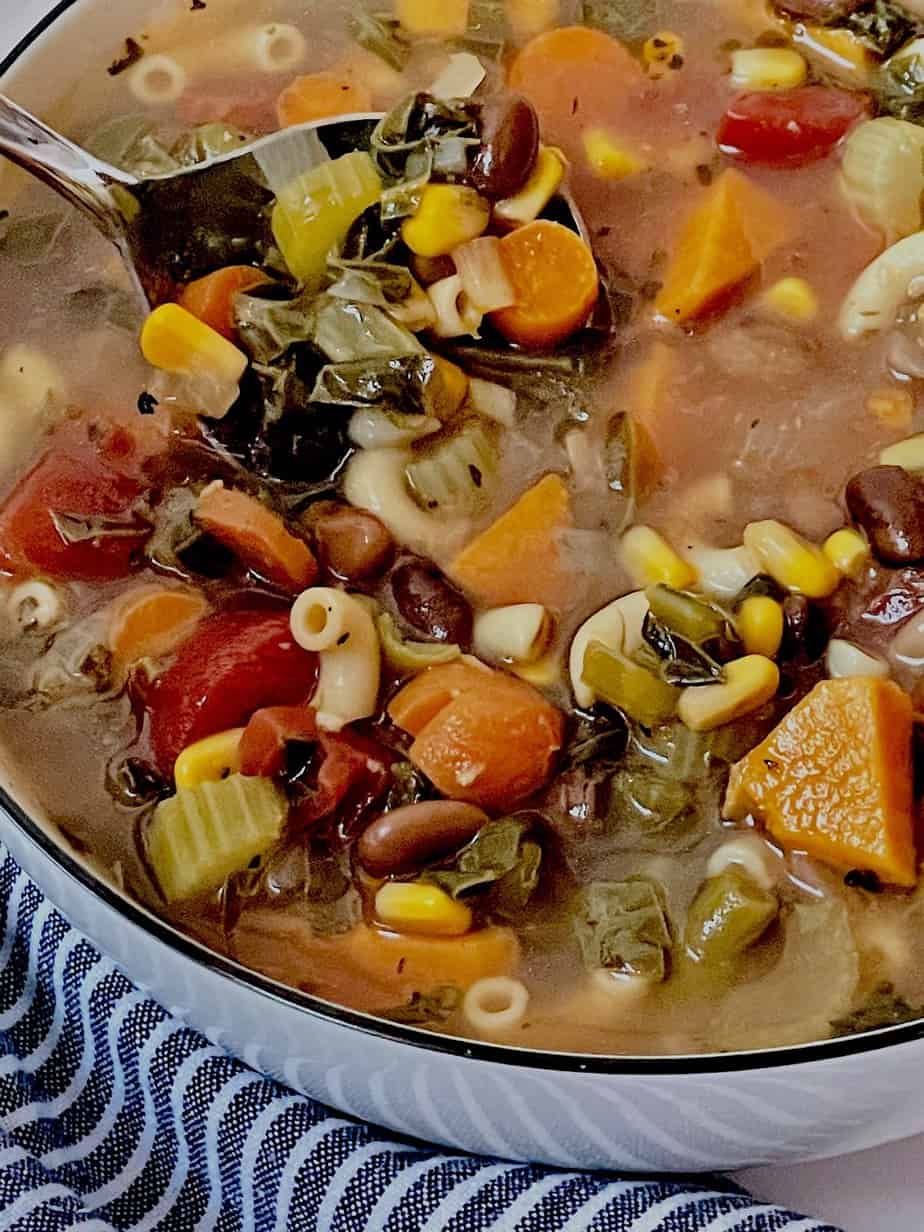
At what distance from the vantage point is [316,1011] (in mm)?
1479

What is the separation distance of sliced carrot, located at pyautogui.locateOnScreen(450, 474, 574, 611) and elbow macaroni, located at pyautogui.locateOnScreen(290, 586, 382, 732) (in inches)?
7.1

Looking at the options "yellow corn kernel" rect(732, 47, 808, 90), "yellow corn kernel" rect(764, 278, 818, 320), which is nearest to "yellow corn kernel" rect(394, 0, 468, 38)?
"yellow corn kernel" rect(732, 47, 808, 90)

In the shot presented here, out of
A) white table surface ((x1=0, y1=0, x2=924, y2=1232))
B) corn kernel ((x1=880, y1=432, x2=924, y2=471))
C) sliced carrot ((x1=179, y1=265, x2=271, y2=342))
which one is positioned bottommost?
white table surface ((x1=0, y1=0, x2=924, y2=1232))

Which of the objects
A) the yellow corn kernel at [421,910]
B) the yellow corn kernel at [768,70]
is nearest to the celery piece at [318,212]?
the yellow corn kernel at [768,70]

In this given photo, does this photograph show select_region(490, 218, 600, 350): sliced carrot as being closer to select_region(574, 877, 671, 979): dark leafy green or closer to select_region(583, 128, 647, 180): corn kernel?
select_region(583, 128, 647, 180): corn kernel

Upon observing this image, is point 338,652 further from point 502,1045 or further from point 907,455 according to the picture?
point 907,455

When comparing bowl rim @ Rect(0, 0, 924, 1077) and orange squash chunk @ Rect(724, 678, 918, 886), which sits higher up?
bowl rim @ Rect(0, 0, 924, 1077)

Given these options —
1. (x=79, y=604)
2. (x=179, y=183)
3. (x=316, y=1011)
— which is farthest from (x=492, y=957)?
(x=179, y=183)

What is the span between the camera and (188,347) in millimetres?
2033

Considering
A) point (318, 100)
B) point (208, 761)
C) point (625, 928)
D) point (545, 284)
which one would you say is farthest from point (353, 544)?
point (318, 100)

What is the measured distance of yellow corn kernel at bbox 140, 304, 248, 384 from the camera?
2.03m

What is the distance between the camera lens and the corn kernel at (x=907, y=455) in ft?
6.45

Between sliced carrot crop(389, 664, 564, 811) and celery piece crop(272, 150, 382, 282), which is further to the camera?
celery piece crop(272, 150, 382, 282)

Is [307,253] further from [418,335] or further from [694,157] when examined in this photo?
[694,157]
